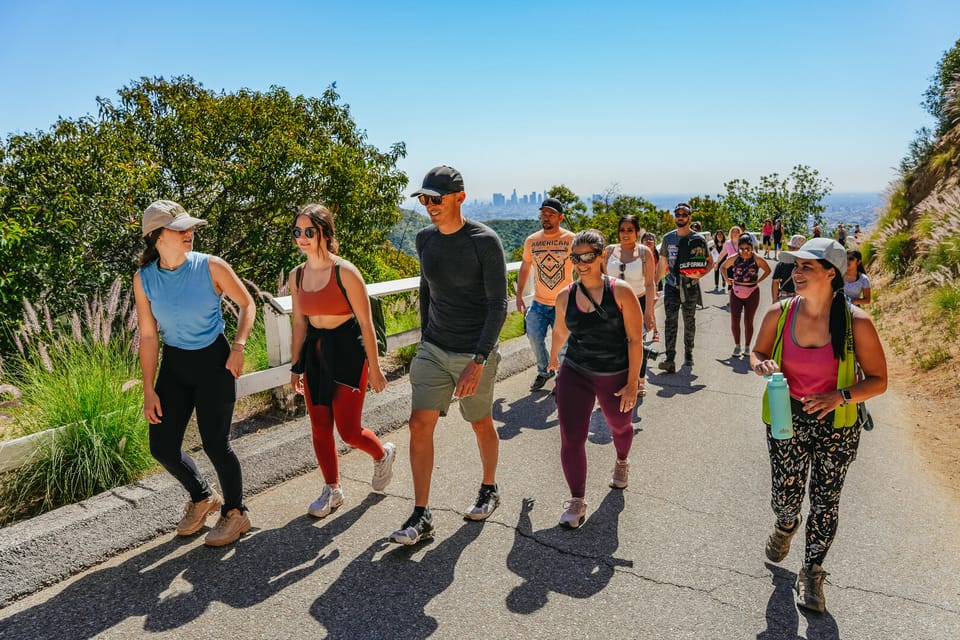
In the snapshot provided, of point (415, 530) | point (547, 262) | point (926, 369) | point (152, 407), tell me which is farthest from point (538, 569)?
point (926, 369)

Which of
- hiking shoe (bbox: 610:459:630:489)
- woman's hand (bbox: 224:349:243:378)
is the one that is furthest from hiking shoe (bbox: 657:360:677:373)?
woman's hand (bbox: 224:349:243:378)

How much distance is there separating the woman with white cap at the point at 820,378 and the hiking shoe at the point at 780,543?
203 millimetres

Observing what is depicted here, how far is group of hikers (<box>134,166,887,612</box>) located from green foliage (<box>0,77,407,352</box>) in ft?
12.6

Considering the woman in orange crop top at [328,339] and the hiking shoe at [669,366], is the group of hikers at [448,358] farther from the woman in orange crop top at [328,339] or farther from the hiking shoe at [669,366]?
the hiking shoe at [669,366]

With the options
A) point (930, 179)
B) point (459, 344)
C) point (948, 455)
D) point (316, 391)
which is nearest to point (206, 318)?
point (316, 391)

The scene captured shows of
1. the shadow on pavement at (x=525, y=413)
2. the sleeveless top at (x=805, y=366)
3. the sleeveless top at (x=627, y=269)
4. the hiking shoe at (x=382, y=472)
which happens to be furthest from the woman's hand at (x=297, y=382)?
the sleeveless top at (x=627, y=269)

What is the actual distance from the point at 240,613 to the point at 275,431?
2.11 m

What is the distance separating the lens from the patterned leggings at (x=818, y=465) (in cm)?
338

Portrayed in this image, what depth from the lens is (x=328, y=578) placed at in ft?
11.8

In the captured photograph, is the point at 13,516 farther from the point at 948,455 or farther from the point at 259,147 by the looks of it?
the point at 259,147

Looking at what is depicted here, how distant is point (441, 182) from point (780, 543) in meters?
2.69

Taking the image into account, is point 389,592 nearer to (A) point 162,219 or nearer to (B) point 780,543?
(B) point 780,543

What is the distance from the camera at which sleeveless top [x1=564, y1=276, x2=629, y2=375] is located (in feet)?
14.2

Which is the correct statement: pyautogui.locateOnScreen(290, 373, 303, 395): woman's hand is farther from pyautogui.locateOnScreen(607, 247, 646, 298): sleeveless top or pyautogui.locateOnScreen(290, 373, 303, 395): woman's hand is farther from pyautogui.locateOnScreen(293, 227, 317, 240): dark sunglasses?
pyautogui.locateOnScreen(607, 247, 646, 298): sleeveless top
